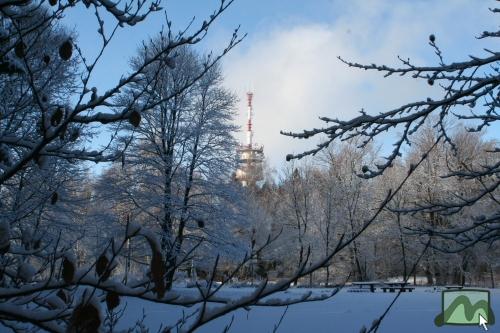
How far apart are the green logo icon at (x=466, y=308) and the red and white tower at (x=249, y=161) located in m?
13.7

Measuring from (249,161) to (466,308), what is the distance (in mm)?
15576

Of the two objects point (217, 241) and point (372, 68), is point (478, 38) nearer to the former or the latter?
point (372, 68)

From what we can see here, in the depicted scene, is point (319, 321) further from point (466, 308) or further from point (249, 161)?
point (249, 161)

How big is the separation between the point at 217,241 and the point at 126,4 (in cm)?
1429

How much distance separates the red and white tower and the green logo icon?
44.9 feet

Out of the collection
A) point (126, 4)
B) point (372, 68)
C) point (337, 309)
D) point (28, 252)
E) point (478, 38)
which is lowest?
point (337, 309)

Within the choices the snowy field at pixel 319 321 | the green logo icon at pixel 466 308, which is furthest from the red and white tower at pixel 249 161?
the green logo icon at pixel 466 308

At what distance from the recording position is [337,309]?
10727 millimetres

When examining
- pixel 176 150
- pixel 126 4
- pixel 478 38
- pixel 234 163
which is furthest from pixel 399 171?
pixel 126 4

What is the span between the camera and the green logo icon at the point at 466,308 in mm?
3742

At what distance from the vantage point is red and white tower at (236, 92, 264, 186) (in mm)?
18422

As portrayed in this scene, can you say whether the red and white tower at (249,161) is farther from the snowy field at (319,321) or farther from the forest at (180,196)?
the snowy field at (319,321)

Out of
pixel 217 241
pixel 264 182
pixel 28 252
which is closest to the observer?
pixel 28 252

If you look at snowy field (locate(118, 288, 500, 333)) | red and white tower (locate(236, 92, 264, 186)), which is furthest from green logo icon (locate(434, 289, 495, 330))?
red and white tower (locate(236, 92, 264, 186))
